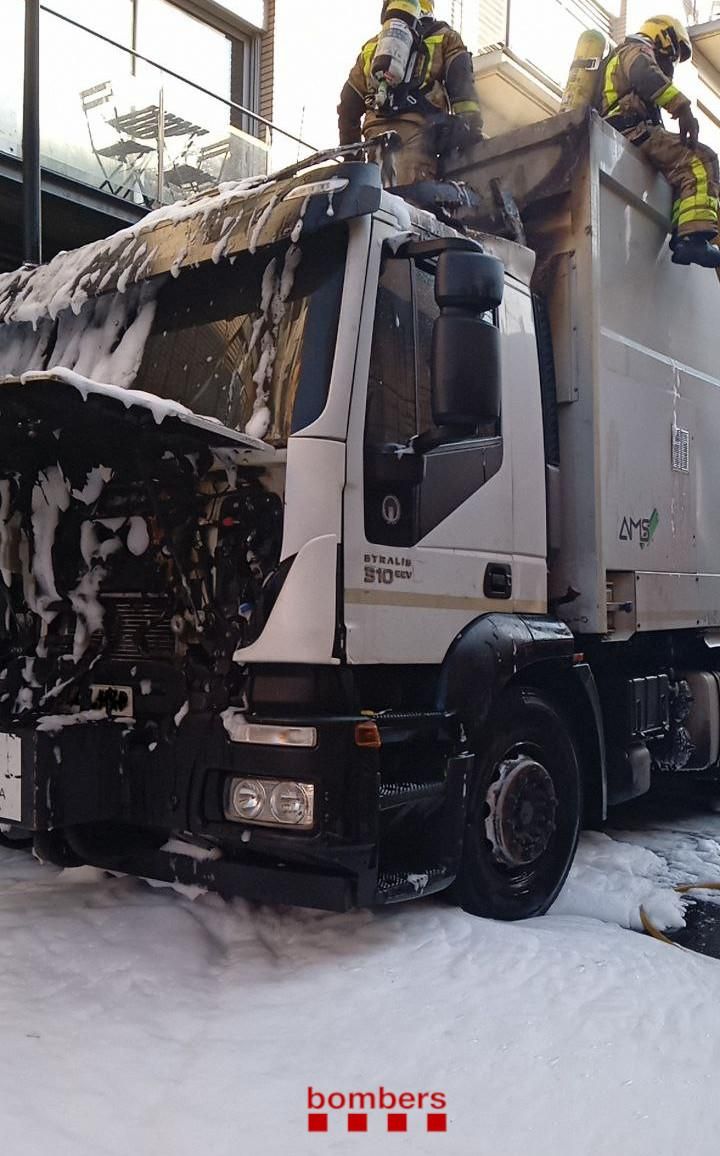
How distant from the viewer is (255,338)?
3732 millimetres

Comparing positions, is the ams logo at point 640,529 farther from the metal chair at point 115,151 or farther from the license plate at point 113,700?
the metal chair at point 115,151

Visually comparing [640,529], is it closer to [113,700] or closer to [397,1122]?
[113,700]

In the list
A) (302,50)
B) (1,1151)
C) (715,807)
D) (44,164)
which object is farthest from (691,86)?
(1,1151)

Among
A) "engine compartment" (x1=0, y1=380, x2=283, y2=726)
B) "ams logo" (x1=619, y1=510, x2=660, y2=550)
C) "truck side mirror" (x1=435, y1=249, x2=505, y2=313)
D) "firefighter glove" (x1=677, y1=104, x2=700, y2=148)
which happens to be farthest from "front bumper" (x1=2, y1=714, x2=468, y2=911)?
"firefighter glove" (x1=677, y1=104, x2=700, y2=148)

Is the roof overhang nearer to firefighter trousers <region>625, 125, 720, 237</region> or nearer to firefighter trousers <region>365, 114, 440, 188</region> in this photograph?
firefighter trousers <region>625, 125, 720, 237</region>

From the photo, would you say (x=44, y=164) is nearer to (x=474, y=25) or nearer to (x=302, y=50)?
(x=302, y=50)

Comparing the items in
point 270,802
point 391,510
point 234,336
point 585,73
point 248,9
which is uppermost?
point 248,9

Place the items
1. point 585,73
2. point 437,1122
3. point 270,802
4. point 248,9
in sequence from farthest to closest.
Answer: point 248,9, point 585,73, point 270,802, point 437,1122

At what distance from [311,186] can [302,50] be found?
425 inches

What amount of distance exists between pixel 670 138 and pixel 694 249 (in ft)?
1.84

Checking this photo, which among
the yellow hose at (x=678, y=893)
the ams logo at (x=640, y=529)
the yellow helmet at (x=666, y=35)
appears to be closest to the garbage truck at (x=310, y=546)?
the ams logo at (x=640, y=529)

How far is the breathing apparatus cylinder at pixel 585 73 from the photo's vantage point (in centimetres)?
582

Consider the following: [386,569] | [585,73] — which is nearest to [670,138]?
[585,73]

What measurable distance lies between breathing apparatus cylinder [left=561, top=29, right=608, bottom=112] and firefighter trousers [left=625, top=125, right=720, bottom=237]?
0.58m
